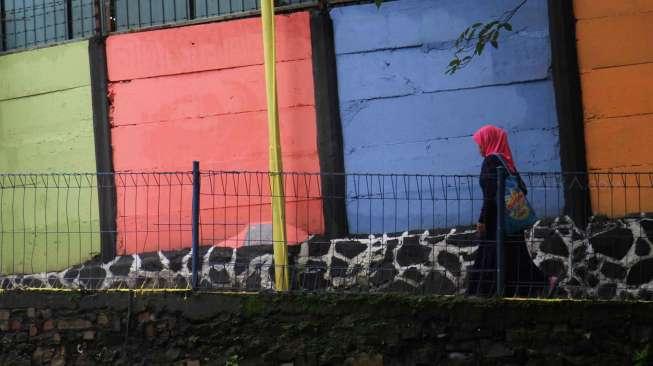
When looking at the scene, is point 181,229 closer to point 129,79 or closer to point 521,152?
point 129,79

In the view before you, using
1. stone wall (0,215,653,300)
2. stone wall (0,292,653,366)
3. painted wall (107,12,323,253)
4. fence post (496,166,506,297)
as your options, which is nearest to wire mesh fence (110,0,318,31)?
painted wall (107,12,323,253)

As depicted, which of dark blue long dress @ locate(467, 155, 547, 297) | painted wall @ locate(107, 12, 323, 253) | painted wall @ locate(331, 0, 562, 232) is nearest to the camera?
dark blue long dress @ locate(467, 155, 547, 297)

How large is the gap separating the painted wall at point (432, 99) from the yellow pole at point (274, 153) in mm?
655

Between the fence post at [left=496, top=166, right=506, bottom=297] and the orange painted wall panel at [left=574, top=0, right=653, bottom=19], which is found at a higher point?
the orange painted wall panel at [left=574, top=0, right=653, bottom=19]

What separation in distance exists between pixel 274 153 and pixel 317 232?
0.85 meters

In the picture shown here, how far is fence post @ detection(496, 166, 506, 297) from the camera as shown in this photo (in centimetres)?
641

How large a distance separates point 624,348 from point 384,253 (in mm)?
2437

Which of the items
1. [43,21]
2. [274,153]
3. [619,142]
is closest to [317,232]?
[274,153]

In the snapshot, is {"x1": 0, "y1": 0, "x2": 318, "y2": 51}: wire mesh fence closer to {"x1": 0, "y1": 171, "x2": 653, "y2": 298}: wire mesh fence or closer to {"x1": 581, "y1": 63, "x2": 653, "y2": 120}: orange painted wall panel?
{"x1": 0, "y1": 171, "x2": 653, "y2": 298}: wire mesh fence

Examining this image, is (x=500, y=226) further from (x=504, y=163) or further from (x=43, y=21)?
(x=43, y=21)

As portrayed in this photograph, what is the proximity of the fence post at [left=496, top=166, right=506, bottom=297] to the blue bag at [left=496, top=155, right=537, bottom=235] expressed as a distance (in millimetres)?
73

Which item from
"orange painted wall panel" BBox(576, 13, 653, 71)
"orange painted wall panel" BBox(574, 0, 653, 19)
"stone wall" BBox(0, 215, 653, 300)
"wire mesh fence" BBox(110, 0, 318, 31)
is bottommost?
"stone wall" BBox(0, 215, 653, 300)

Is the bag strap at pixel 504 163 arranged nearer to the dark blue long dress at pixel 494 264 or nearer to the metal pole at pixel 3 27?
the dark blue long dress at pixel 494 264

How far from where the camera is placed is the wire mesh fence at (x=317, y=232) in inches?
296
